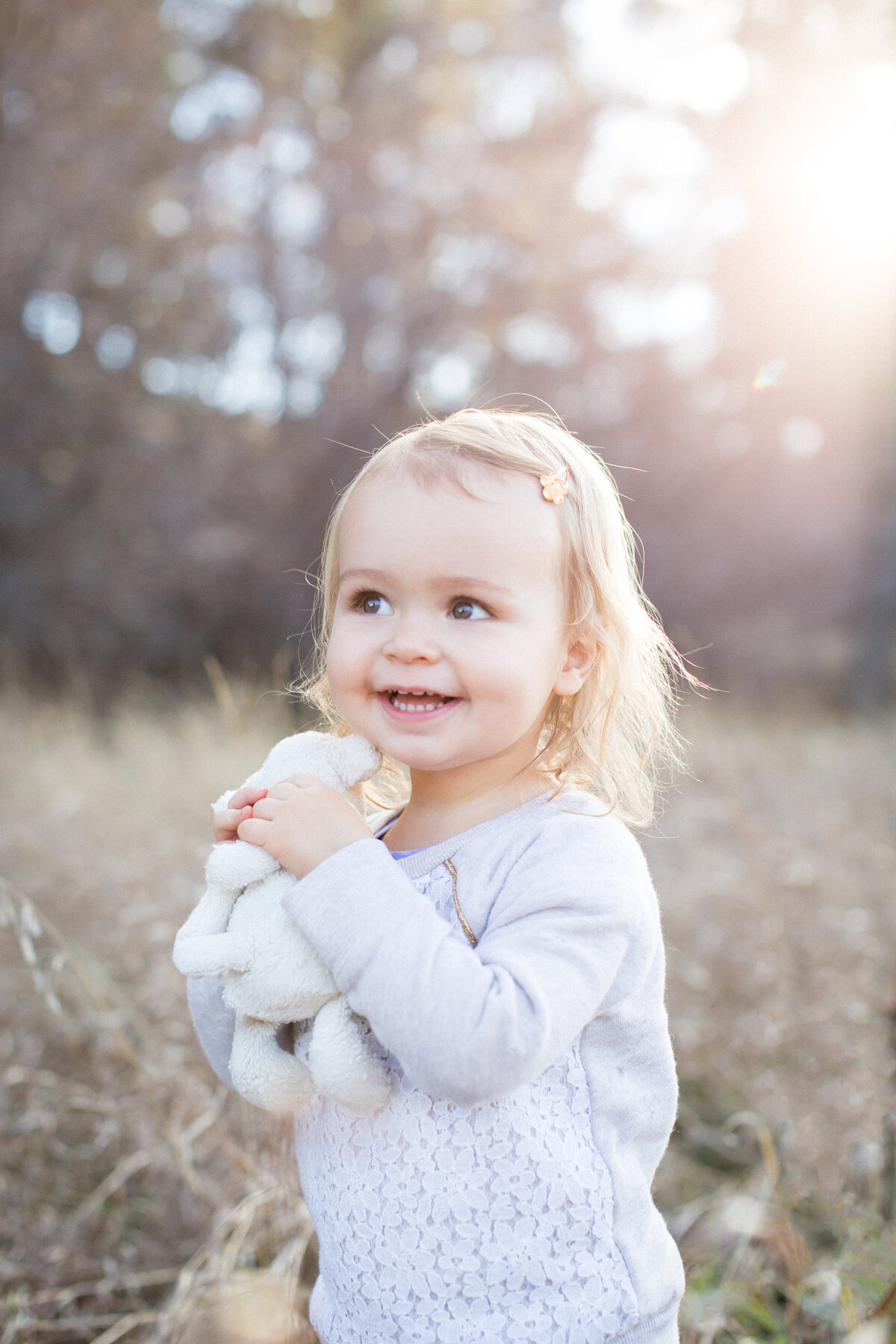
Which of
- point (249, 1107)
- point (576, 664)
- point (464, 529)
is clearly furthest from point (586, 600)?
point (249, 1107)

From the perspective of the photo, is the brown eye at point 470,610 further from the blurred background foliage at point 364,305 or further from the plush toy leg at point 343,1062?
the blurred background foliage at point 364,305

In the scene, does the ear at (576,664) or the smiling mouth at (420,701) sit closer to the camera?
the smiling mouth at (420,701)

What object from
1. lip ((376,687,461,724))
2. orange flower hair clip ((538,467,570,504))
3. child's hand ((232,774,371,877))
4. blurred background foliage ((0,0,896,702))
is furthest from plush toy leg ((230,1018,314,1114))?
blurred background foliage ((0,0,896,702))

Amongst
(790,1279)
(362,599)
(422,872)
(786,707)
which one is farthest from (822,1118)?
(786,707)

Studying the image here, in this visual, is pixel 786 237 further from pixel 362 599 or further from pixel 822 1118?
pixel 362 599

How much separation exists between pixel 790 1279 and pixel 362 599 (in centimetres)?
175

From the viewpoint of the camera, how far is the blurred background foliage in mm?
7832

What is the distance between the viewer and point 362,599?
46.3 inches

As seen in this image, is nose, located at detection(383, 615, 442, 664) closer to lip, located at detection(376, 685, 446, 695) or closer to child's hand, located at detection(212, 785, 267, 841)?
lip, located at detection(376, 685, 446, 695)

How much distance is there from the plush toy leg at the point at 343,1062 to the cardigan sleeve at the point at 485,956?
0.05 metres

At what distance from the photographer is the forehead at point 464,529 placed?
3.56 feet

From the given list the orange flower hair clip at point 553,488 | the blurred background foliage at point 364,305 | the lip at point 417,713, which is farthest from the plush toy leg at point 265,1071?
the blurred background foliage at point 364,305

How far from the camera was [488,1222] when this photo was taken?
103 centimetres

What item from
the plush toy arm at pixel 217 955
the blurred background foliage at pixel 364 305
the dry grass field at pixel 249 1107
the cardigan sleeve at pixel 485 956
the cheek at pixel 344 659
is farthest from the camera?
the blurred background foliage at pixel 364 305
